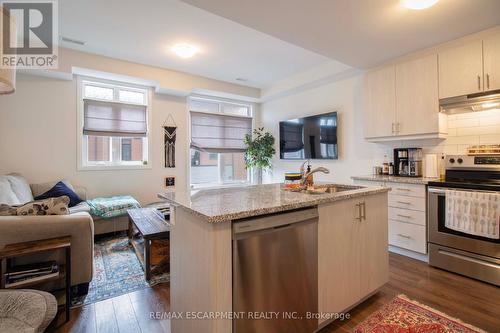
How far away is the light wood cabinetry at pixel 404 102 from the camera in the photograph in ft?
9.36

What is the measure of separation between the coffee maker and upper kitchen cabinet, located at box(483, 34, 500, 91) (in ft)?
3.27

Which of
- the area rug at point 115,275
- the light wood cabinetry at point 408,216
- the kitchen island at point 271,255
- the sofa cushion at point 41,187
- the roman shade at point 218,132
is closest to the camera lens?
the kitchen island at point 271,255

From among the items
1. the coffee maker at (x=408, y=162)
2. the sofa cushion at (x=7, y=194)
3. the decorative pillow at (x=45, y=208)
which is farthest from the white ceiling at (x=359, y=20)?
the sofa cushion at (x=7, y=194)

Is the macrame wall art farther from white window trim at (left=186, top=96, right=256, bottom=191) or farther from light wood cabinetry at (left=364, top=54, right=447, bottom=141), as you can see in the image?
light wood cabinetry at (left=364, top=54, right=447, bottom=141)

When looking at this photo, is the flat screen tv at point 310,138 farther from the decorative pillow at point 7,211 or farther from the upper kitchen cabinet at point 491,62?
the decorative pillow at point 7,211

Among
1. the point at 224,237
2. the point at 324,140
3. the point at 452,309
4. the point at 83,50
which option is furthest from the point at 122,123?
the point at 452,309

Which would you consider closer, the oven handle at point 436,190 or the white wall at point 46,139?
the oven handle at point 436,190

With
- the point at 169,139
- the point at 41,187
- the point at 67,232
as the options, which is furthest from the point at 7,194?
the point at 169,139

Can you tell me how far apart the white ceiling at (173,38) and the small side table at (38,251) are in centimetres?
234

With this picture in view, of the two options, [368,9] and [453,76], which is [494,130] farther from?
[368,9]

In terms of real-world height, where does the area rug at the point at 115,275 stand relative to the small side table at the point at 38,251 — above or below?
below

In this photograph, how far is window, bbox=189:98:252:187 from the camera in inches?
207

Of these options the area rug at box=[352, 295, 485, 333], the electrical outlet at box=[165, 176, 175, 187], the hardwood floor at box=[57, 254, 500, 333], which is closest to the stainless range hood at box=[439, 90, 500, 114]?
the hardwood floor at box=[57, 254, 500, 333]

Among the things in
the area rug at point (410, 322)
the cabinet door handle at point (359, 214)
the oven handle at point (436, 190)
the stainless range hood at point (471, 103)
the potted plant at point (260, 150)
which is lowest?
the area rug at point (410, 322)
